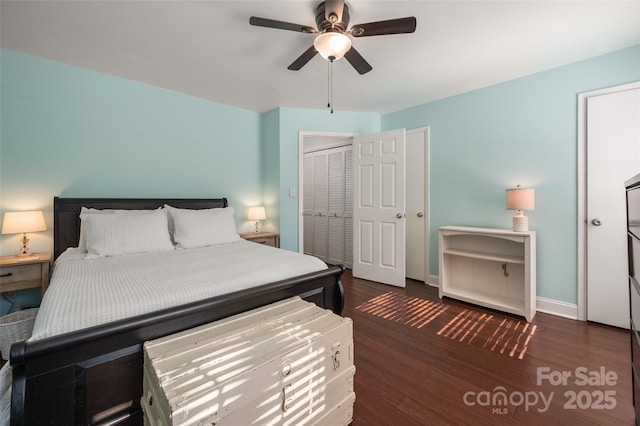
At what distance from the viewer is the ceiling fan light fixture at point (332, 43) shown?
181 centimetres

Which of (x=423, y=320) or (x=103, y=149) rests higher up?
(x=103, y=149)

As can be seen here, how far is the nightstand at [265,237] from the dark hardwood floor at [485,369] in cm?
148

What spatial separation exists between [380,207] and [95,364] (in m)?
3.23

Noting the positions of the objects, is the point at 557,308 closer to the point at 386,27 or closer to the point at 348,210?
the point at 348,210

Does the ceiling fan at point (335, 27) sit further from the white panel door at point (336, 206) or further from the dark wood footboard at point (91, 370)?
the white panel door at point (336, 206)

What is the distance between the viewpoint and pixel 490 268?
10.4 feet

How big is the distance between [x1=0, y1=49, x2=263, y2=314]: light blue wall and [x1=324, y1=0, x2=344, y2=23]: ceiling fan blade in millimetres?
2384

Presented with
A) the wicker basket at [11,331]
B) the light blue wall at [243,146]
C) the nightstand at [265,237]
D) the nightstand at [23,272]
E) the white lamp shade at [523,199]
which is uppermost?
the light blue wall at [243,146]

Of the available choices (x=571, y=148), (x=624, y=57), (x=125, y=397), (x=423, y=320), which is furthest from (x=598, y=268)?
(x=125, y=397)

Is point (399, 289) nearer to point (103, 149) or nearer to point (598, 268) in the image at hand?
point (598, 268)

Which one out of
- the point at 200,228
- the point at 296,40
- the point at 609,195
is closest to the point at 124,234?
the point at 200,228

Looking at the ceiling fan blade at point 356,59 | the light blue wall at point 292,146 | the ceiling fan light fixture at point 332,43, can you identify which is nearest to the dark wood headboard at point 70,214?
the light blue wall at point 292,146

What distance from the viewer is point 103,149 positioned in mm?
2908

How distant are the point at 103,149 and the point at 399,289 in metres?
3.70
